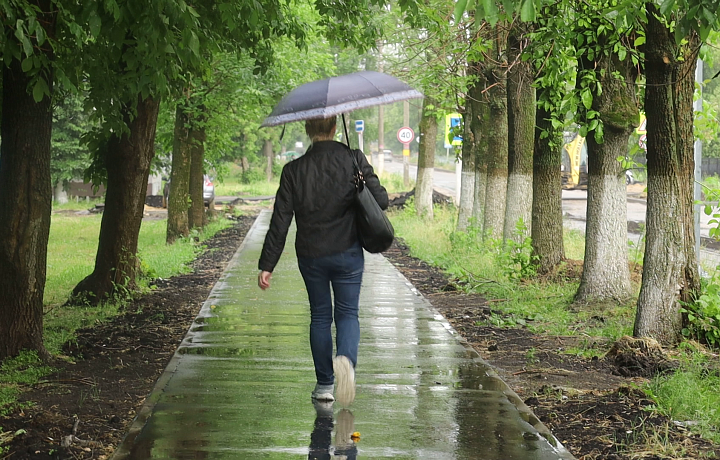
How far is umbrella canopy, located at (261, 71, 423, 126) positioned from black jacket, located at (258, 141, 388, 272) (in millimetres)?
253

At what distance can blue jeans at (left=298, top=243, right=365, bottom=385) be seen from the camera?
6.09 meters

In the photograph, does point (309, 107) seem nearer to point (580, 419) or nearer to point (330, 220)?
point (330, 220)

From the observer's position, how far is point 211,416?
589 cm

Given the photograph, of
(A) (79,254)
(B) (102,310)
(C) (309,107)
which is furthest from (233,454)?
(A) (79,254)

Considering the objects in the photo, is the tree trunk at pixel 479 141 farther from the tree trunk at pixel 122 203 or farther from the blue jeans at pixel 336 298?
the blue jeans at pixel 336 298

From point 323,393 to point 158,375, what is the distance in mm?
1901

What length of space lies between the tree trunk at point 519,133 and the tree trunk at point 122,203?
5.12 m

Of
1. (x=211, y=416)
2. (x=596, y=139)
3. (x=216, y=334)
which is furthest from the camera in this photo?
(x=596, y=139)

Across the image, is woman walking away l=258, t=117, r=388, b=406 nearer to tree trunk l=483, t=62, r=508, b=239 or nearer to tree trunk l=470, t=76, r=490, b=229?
tree trunk l=483, t=62, r=508, b=239

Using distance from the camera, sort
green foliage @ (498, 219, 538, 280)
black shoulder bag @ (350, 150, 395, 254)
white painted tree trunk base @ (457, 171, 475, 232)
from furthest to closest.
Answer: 1. white painted tree trunk base @ (457, 171, 475, 232)
2. green foliage @ (498, 219, 538, 280)
3. black shoulder bag @ (350, 150, 395, 254)

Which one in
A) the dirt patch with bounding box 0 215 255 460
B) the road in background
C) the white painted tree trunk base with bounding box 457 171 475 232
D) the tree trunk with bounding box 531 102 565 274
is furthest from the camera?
the road in background

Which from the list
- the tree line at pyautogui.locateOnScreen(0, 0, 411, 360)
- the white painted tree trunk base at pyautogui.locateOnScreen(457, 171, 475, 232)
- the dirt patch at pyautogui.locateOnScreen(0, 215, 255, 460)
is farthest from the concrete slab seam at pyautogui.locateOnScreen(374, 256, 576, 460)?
the white painted tree trunk base at pyautogui.locateOnScreen(457, 171, 475, 232)

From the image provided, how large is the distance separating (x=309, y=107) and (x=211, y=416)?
2.12 m

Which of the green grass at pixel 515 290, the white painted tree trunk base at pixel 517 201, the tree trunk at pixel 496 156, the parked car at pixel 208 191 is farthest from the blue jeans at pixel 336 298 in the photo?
the parked car at pixel 208 191
